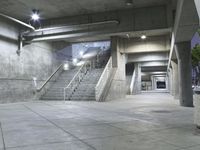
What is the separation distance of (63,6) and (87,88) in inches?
258

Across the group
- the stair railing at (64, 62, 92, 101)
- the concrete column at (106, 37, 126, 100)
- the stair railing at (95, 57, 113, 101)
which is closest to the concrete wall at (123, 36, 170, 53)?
the concrete column at (106, 37, 126, 100)

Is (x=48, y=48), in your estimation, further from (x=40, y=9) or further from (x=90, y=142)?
(x=90, y=142)

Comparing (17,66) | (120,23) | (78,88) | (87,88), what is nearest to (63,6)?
(120,23)

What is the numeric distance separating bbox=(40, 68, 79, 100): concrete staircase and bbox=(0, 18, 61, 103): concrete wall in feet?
3.35

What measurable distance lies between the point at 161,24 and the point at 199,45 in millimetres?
3800

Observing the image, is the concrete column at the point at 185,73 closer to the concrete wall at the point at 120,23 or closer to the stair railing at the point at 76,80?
the concrete wall at the point at 120,23

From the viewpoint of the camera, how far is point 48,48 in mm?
17828

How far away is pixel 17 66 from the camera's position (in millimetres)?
14219

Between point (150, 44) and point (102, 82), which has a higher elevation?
point (150, 44)

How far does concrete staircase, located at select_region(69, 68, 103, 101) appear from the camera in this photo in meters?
15.2

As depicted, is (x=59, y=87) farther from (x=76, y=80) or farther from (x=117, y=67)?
(x=117, y=67)

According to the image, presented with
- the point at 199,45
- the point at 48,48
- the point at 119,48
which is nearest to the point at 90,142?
the point at 199,45

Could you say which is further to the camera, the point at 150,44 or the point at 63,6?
the point at 150,44

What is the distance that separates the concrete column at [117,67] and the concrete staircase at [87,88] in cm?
148
